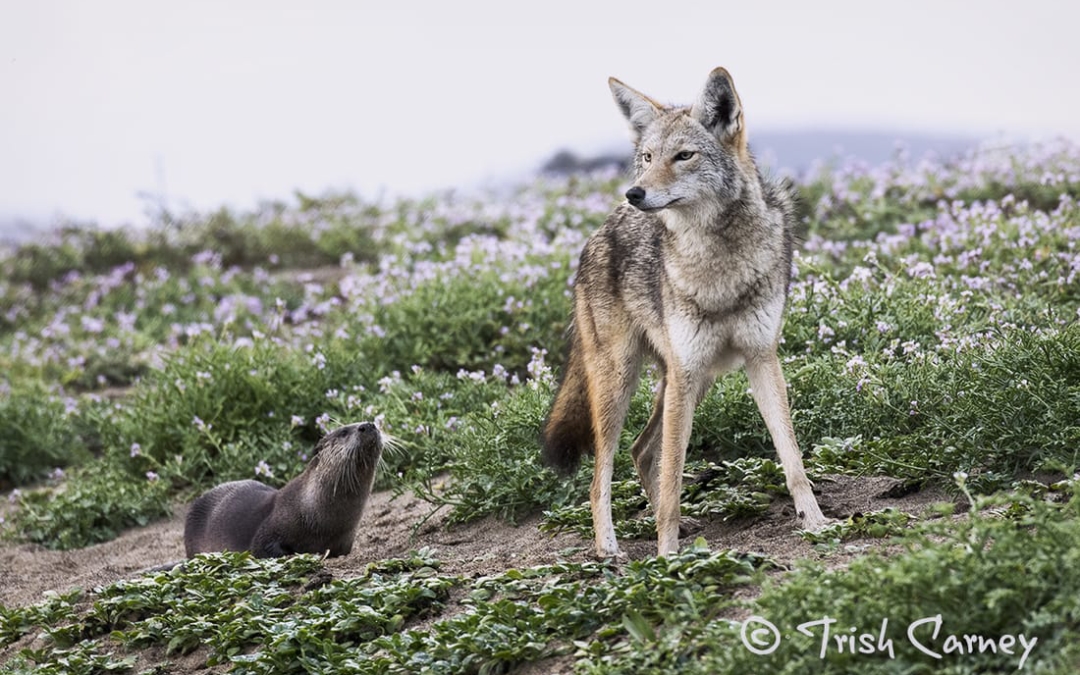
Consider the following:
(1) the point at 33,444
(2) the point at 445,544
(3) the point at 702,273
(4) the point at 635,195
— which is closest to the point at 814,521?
(3) the point at 702,273

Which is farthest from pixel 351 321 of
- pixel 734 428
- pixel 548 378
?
pixel 734 428

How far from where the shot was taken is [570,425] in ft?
21.3

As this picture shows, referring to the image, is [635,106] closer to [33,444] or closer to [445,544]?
[445,544]

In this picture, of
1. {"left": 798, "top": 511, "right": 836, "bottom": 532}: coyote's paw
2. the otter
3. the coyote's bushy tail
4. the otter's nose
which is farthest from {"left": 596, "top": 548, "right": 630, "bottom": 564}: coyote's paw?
the otter

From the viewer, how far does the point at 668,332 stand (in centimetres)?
583

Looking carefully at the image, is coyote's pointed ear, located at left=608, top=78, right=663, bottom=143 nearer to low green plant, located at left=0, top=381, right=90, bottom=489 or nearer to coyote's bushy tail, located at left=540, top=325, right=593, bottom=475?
coyote's bushy tail, located at left=540, top=325, right=593, bottom=475

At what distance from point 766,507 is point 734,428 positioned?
0.91 metres

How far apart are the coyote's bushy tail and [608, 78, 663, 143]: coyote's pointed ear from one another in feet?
3.69

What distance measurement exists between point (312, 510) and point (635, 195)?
2520 millimetres

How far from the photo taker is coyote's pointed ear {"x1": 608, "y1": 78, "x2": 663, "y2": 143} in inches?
237

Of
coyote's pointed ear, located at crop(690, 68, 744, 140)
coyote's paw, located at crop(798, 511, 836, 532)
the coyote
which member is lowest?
coyote's paw, located at crop(798, 511, 836, 532)

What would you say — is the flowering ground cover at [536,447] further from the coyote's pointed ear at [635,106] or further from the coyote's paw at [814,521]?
the coyote's pointed ear at [635,106]

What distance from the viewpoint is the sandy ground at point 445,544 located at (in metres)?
5.80

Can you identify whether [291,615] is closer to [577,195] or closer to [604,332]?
[604,332]
